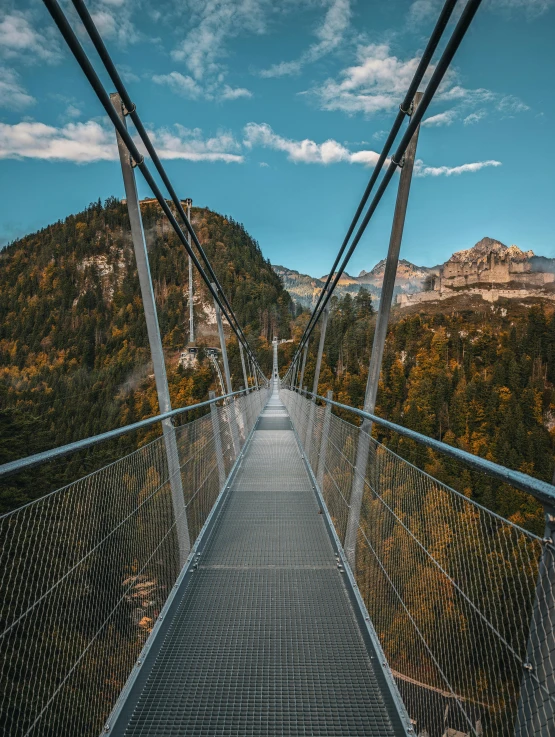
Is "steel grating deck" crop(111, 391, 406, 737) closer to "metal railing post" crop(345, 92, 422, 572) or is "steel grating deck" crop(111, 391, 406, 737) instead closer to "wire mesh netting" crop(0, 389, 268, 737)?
"wire mesh netting" crop(0, 389, 268, 737)

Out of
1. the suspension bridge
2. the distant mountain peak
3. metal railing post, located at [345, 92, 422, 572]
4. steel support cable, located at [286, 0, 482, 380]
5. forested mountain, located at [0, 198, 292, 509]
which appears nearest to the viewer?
the suspension bridge

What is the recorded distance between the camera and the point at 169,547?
8.38ft

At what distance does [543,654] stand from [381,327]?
82.9 inches

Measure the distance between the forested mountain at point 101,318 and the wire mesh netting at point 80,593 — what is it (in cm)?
1602

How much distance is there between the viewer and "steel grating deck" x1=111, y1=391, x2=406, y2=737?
1609 millimetres

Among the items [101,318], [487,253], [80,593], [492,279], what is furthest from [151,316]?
[487,253]

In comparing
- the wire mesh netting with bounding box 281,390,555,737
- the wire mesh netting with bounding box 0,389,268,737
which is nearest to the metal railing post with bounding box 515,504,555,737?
the wire mesh netting with bounding box 281,390,555,737

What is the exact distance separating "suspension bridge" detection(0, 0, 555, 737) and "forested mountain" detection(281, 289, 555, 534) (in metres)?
51.1

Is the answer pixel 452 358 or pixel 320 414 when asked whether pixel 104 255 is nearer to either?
pixel 452 358

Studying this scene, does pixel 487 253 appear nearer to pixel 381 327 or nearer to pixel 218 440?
pixel 218 440

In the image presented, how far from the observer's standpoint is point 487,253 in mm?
141625

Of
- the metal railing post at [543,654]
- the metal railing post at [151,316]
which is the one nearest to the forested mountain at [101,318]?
the metal railing post at [151,316]

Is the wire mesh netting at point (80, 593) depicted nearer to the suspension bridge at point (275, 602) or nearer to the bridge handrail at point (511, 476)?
the suspension bridge at point (275, 602)

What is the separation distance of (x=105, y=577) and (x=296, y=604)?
1.15 meters
